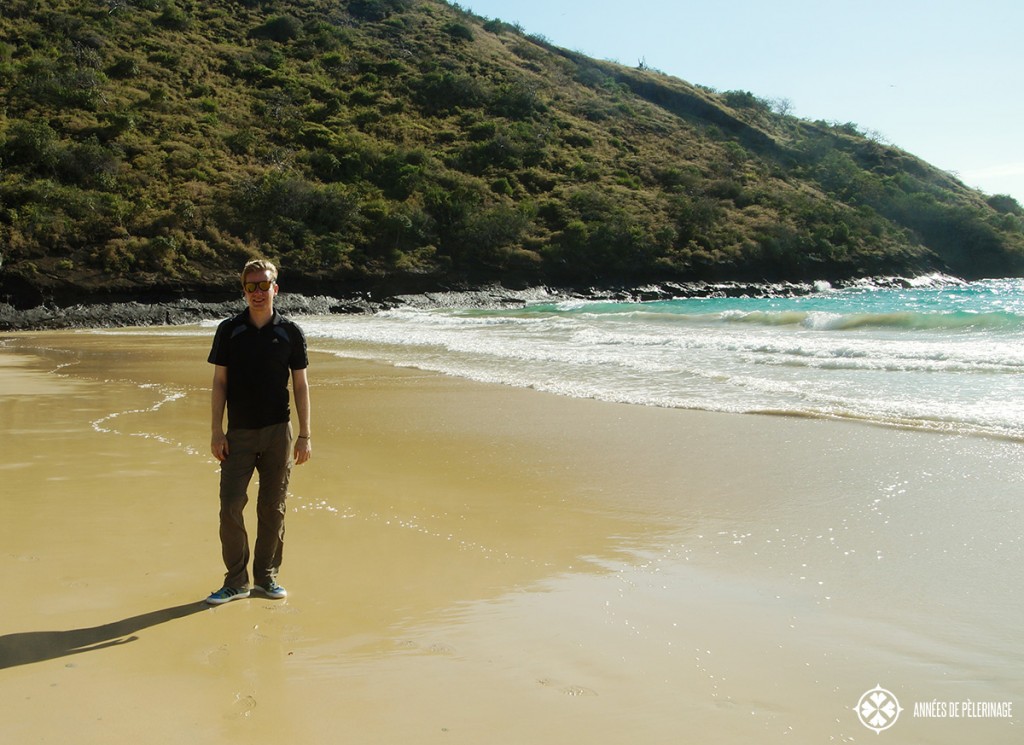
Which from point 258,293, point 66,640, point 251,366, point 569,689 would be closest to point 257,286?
point 258,293

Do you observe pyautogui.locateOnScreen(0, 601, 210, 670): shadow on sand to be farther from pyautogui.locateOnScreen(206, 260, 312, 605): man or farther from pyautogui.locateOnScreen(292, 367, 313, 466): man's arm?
pyautogui.locateOnScreen(292, 367, 313, 466): man's arm

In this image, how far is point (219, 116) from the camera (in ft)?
154

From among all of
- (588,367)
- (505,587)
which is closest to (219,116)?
(588,367)

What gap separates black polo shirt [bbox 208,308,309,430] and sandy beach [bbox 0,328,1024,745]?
0.89m

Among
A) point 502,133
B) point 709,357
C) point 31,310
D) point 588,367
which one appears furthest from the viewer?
point 502,133

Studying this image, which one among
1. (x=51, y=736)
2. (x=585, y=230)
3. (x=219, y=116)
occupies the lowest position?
(x=51, y=736)

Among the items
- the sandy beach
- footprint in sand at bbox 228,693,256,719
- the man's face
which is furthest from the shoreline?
footprint in sand at bbox 228,693,256,719

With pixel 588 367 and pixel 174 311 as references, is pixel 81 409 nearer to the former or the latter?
pixel 588 367

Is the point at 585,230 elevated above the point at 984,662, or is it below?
above

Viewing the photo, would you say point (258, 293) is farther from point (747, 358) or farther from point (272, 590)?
point (747, 358)

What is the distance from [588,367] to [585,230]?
102ft

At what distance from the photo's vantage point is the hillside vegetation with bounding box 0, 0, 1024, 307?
119ft

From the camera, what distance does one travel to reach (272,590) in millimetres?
4211

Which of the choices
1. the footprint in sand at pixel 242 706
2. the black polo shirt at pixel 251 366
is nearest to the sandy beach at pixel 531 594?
the footprint in sand at pixel 242 706
